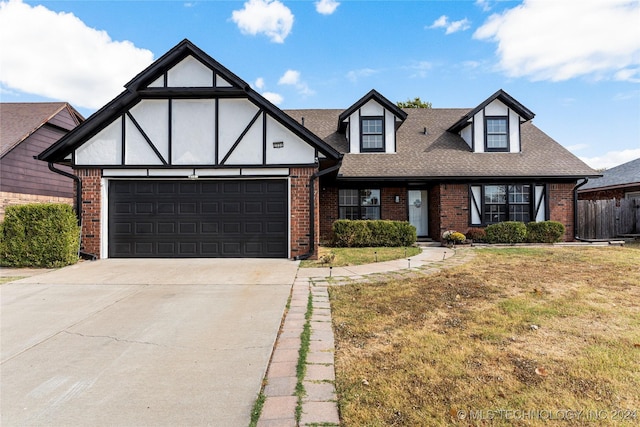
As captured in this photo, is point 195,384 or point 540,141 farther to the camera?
point 540,141

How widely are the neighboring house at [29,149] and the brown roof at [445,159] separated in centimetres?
1266

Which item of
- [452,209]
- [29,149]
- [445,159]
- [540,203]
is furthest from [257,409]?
[29,149]

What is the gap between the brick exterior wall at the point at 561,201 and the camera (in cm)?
1342

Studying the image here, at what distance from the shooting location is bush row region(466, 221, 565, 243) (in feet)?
41.0

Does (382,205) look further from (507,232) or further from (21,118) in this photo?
(21,118)

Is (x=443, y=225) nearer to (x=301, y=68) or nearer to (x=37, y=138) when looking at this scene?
(x=301, y=68)

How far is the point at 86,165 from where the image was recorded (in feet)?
31.5

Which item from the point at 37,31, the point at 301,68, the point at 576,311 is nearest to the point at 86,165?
the point at 37,31

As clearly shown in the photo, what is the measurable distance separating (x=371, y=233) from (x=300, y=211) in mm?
3489

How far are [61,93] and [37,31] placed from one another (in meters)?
13.9

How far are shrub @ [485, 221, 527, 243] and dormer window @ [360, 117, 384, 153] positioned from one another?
5.63 m

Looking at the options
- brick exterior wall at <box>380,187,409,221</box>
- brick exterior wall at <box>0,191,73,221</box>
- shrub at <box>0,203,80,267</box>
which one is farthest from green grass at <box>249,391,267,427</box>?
brick exterior wall at <box>0,191,73,221</box>

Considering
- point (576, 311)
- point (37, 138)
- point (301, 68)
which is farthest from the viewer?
point (37, 138)

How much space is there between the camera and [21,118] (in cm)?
1553
